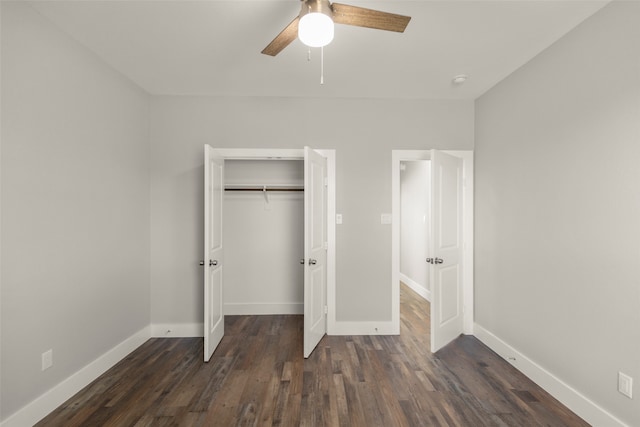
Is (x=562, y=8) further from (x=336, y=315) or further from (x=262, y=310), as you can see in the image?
(x=262, y=310)

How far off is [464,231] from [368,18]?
270 cm

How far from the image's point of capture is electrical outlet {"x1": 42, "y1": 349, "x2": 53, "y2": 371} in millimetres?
2147

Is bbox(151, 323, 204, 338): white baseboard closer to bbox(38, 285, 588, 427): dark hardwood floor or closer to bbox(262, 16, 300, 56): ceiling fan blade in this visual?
bbox(38, 285, 588, 427): dark hardwood floor

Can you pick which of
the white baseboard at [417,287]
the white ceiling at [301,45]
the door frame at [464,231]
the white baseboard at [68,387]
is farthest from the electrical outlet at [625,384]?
the white baseboard at [68,387]

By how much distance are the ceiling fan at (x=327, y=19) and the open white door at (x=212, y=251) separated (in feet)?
5.27

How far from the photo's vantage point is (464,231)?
361 centimetres

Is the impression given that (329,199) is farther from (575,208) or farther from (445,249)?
(575,208)

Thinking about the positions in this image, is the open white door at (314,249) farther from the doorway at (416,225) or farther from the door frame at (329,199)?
the doorway at (416,225)

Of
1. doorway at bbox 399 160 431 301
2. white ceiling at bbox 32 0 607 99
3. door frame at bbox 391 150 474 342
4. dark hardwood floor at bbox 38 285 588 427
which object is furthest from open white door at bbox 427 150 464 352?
doorway at bbox 399 160 431 301

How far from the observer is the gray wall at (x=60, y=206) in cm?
194

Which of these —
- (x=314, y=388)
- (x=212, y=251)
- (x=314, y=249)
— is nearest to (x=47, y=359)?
(x=212, y=251)

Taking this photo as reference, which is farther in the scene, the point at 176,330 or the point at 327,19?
the point at 176,330

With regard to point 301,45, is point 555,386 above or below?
below

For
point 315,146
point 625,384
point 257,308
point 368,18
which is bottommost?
point 257,308
